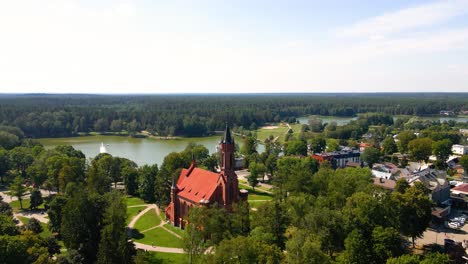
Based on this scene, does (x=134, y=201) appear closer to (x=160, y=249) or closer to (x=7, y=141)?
(x=160, y=249)

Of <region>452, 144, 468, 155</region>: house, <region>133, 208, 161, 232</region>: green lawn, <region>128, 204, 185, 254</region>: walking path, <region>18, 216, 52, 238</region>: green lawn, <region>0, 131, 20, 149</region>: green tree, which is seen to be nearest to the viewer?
<region>128, 204, 185, 254</region>: walking path

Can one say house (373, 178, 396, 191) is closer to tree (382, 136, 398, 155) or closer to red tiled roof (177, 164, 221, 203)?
red tiled roof (177, 164, 221, 203)

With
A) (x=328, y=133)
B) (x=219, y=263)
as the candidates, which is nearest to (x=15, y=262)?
(x=219, y=263)

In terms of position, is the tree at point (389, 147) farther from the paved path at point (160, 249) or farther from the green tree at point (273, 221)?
the paved path at point (160, 249)

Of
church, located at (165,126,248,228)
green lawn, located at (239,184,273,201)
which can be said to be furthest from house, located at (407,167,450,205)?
church, located at (165,126,248,228)

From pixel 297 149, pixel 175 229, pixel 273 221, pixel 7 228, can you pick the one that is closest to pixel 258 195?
pixel 175 229

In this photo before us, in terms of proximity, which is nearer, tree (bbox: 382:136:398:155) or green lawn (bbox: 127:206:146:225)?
green lawn (bbox: 127:206:146:225)

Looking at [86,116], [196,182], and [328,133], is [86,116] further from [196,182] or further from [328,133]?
[196,182]

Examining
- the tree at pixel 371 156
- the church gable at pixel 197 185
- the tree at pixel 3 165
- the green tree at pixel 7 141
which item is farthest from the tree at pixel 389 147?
the green tree at pixel 7 141
